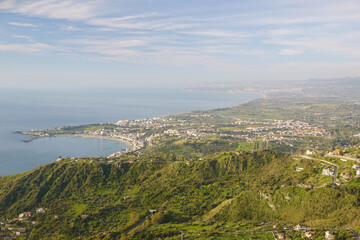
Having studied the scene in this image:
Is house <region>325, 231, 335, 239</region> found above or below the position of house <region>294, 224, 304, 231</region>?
above

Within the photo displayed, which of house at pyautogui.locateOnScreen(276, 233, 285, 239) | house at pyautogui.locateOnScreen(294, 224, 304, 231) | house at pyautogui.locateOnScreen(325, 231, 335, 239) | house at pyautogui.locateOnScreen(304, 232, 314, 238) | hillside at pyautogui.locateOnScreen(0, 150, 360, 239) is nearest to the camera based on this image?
house at pyautogui.locateOnScreen(325, 231, 335, 239)

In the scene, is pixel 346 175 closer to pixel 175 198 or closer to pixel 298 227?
pixel 298 227

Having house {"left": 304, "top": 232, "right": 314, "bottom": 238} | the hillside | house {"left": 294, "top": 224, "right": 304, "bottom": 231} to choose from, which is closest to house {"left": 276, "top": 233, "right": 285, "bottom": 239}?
the hillside

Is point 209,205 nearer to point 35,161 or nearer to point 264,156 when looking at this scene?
point 264,156

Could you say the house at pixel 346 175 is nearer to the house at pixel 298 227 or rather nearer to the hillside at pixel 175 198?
the hillside at pixel 175 198

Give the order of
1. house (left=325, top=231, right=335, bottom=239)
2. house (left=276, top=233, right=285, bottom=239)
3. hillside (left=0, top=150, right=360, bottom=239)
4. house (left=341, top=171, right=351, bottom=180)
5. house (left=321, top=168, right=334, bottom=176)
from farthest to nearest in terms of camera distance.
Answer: house (left=321, top=168, right=334, bottom=176) < house (left=341, top=171, right=351, bottom=180) < hillside (left=0, top=150, right=360, bottom=239) < house (left=276, top=233, right=285, bottom=239) < house (left=325, top=231, right=335, bottom=239)

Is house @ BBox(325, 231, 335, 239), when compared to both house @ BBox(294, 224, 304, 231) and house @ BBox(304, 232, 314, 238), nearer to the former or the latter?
house @ BBox(304, 232, 314, 238)

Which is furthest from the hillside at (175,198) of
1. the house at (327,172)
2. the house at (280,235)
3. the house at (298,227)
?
the house at (298,227)

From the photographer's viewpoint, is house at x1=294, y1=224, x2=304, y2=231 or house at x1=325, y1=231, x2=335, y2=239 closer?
house at x1=325, y1=231, x2=335, y2=239
